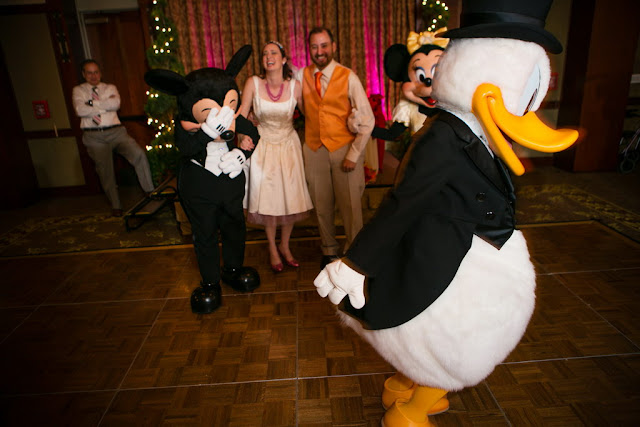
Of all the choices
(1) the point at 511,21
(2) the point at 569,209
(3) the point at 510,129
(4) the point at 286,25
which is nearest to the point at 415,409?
(3) the point at 510,129

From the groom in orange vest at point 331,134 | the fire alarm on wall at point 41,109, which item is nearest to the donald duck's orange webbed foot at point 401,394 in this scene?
the groom in orange vest at point 331,134

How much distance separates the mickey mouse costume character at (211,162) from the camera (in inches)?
85.3

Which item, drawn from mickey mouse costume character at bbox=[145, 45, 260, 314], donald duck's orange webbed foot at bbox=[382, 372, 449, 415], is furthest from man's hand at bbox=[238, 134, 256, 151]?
donald duck's orange webbed foot at bbox=[382, 372, 449, 415]

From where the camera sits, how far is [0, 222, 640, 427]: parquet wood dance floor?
1.86 metres

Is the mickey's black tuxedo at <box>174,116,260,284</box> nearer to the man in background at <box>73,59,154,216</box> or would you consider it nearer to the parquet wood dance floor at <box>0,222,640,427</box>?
the parquet wood dance floor at <box>0,222,640,427</box>

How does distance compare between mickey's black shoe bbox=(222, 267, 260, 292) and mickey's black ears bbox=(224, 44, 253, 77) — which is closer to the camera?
mickey's black ears bbox=(224, 44, 253, 77)

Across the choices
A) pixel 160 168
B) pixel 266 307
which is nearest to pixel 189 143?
pixel 266 307

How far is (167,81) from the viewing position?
2098mm

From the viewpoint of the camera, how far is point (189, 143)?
2217 mm

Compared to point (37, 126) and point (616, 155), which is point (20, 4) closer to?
point (37, 126)

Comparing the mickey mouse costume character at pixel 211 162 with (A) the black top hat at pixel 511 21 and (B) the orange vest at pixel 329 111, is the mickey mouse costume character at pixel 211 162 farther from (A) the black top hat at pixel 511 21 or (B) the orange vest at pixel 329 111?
(A) the black top hat at pixel 511 21

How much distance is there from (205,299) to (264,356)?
0.57 meters

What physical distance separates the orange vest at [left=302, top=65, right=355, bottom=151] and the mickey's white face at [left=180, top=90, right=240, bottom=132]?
553 millimetres

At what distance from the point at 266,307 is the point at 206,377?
24.7 inches
